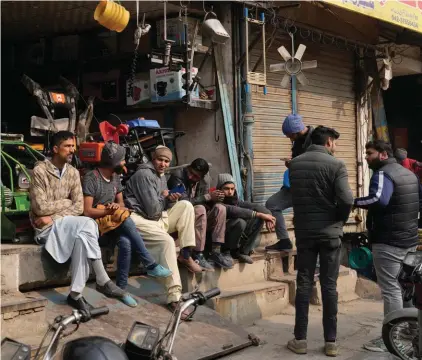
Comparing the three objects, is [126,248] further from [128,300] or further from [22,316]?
[22,316]

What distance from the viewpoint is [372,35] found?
11.5 meters

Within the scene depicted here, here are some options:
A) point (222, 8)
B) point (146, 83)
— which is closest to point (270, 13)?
point (222, 8)

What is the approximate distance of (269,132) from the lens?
9539 mm

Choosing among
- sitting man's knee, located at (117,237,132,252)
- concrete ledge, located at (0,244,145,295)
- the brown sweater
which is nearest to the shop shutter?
sitting man's knee, located at (117,237,132,252)

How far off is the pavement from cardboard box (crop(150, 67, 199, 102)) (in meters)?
3.39

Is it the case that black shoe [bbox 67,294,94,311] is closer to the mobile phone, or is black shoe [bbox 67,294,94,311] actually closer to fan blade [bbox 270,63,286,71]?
the mobile phone

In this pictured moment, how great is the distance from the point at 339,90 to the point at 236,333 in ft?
21.5

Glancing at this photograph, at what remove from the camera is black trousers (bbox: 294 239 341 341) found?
5719mm

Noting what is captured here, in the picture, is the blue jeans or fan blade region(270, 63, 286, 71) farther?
fan blade region(270, 63, 286, 71)

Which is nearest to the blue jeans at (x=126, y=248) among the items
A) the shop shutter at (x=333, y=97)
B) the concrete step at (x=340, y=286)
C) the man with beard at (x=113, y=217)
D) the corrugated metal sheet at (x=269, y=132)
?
the man with beard at (x=113, y=217)

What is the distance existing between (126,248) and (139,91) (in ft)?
12.7

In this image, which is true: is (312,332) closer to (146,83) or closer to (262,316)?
(262,316)

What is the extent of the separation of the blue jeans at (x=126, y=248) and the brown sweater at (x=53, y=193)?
0.47m

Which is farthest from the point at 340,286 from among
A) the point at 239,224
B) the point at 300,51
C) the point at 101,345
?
the point at 101,345
